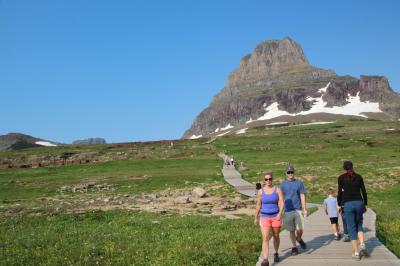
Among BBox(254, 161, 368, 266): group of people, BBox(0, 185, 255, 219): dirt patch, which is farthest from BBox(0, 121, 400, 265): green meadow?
BBox(254, 161, 368, 266): group of people

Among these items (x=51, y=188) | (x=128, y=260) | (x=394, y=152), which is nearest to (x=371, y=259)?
(x=128, y=260)

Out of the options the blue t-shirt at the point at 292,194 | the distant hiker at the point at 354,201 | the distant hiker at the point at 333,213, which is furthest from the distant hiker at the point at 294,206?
the distant hiker at the point at 333,213

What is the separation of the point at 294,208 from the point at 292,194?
0.46m

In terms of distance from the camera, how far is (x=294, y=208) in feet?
50.7

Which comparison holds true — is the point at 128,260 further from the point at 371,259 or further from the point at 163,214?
the point at 163,214

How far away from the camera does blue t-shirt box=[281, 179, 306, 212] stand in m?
15.5

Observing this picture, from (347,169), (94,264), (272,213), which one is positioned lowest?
(94,264)

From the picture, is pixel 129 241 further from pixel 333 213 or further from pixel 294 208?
pixel 333 213

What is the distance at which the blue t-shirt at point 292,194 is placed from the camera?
15508 millimetres

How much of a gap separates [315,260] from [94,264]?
6768mm

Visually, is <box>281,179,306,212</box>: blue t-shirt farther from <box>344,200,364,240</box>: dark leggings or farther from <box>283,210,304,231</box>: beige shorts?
<box>344,200,364,240</box>: dark leggings

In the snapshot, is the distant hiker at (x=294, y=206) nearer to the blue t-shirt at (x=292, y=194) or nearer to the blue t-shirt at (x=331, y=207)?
the blue t-shirt at (x=292, y=194)

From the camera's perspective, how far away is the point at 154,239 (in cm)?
1866

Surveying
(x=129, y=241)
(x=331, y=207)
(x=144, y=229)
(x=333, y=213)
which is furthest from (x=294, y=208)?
(x=144, y=229)
